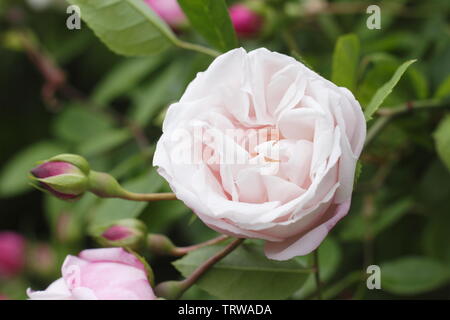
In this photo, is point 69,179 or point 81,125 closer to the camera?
point 69,179

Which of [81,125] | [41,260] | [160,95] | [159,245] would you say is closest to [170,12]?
[160,95]

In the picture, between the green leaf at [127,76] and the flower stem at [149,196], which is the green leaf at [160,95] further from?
the flower stem at [149,196]

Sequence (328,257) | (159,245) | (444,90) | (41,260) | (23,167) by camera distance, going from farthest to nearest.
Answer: (41,260)
(23,167)
(328,257)
(444,90)
(159,245)

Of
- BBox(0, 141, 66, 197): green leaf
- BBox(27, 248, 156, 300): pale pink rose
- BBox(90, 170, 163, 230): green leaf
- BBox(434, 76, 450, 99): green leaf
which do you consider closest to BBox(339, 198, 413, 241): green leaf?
BBox(434, 76, 450, 99): green leaf

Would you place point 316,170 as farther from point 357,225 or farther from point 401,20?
point 401,20

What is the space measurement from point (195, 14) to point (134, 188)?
0.67 ft

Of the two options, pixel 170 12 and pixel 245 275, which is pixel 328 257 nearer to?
pixel 245 275

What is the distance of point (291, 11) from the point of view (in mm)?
874

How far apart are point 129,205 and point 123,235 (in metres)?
0.09

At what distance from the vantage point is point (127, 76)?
3.44 ft

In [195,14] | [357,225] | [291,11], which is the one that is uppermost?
[291,11]

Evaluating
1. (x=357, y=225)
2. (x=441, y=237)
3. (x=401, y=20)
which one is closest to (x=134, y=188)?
(x=357, y=225)
